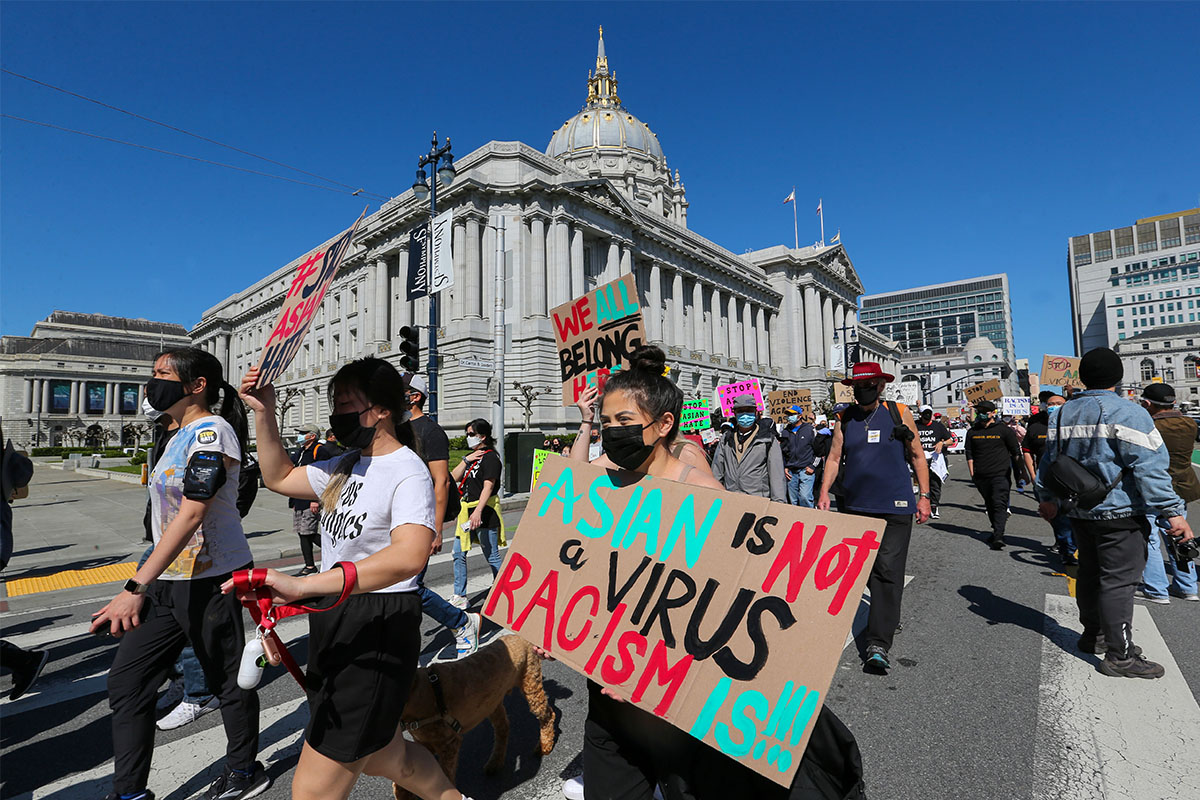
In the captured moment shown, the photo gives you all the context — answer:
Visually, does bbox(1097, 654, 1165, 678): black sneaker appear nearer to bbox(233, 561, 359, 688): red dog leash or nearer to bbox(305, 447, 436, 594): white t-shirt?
bbox(305, 447, 436, 594): white t-shirt

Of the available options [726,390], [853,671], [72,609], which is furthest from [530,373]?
[853,671]

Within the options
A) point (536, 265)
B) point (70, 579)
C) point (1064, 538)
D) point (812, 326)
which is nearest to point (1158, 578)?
point (1064, 538)

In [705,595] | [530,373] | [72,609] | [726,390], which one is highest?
[530,373]

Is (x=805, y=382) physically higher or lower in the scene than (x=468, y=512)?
higher

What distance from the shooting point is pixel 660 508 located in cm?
200

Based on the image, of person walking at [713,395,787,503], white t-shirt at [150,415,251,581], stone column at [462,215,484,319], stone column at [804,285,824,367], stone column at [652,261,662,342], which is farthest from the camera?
stone column at [804,285,824,367]

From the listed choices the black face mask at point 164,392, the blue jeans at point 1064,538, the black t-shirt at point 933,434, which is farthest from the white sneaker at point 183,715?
the black t-shirt at point 933,434

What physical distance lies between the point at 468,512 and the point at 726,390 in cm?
711

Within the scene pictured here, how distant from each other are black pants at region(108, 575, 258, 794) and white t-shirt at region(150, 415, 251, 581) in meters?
0.07

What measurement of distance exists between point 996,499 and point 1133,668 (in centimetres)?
496

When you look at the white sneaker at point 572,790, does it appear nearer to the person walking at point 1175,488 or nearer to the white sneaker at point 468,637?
the white sneaker at point 468,637

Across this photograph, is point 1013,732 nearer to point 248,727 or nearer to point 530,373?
point 248,727

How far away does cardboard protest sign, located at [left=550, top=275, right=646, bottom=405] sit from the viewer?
485cm

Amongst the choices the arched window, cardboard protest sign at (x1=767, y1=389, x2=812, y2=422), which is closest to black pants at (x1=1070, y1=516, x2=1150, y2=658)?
cardboard protest sign at (x1=767, y1=389, x2=812, y2=422)
